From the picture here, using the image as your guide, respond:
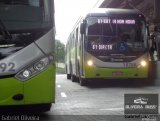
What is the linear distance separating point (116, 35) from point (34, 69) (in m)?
10.7

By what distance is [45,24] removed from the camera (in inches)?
348

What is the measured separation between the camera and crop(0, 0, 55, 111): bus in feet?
27.3

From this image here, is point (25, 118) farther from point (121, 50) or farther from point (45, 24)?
point (121, 50)

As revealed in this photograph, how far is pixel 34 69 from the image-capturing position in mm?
8492

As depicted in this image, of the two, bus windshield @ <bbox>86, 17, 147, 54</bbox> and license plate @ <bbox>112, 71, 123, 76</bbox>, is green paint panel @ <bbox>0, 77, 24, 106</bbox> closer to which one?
bus windshield @ <bbox>86, 17, 147, 54</bbox>

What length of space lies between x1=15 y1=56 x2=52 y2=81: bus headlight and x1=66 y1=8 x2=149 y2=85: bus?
10.1m

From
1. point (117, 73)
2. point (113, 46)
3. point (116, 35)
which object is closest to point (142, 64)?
point (117, 73)

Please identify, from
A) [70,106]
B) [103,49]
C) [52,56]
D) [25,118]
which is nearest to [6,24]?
[52,56]

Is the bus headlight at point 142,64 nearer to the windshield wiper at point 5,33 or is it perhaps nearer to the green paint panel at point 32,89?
the green paint panel at point 32,89

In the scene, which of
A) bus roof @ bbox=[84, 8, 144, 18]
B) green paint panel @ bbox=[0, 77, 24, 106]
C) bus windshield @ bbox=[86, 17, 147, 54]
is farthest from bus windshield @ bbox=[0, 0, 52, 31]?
bus roof @ bbox=[84, 8, 144, 18]

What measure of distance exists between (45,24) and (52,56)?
0.60 metres

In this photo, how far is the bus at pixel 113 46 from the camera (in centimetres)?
1870

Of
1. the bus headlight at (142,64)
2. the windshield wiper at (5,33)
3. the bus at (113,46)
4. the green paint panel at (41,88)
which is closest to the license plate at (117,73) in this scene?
the bus at (113,46)

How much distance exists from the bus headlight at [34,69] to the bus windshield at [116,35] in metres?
10.1
